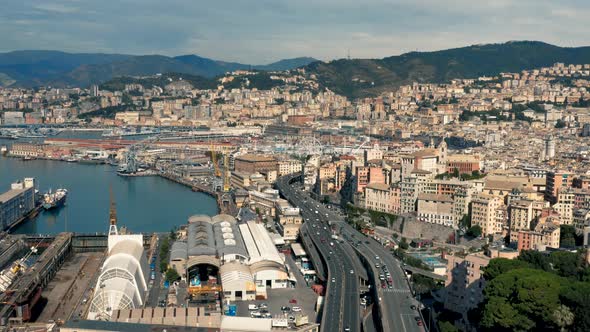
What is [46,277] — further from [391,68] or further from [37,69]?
[37,69]

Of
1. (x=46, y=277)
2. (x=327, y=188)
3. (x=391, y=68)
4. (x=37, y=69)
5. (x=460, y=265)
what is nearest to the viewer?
(x=460, y=265)

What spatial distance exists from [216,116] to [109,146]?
41.3ft

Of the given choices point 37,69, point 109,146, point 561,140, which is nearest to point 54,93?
point 109,146

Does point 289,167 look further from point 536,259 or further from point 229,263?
point 536,259

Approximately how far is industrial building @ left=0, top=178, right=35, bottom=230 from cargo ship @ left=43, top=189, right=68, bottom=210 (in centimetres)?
40

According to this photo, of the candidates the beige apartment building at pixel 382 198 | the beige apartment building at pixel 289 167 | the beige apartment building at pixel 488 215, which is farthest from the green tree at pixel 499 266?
the beige apartment building at pixel 289 167

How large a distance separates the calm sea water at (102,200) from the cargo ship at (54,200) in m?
0.16

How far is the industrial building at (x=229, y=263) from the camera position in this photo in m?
8.19

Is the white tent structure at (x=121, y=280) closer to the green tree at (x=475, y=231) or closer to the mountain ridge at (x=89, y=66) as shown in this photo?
the green tree at (x=475, y=231)

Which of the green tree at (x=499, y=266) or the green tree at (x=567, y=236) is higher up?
the green tree at (x=499, y=266)

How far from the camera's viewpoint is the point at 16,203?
13.3 m

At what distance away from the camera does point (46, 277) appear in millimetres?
8930

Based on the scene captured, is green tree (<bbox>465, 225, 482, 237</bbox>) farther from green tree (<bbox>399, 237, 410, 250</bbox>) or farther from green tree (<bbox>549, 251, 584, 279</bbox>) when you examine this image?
green tree (<bbox>549, 251, 584, 279</bbox>)

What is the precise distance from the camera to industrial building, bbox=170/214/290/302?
8.19 m
